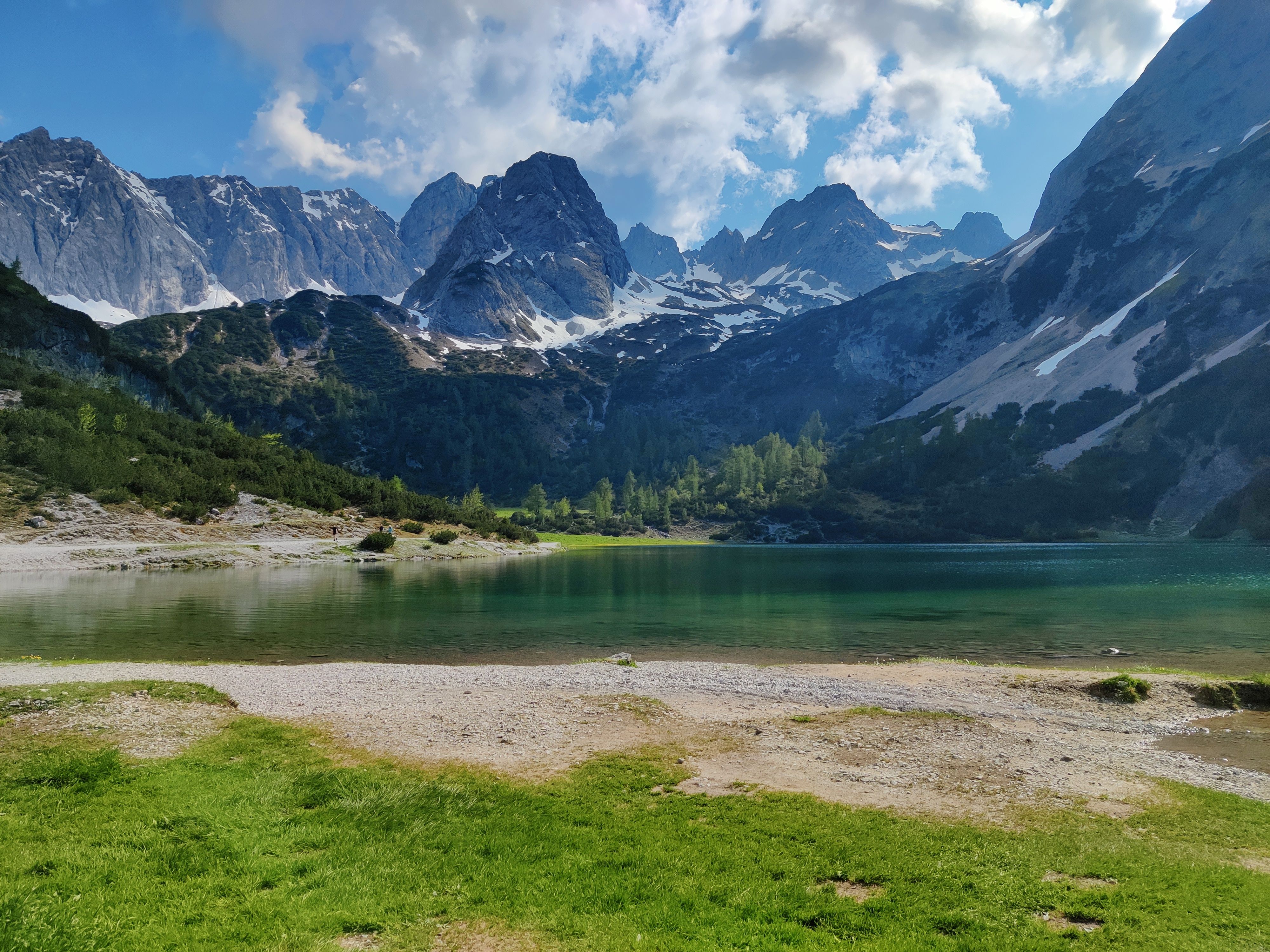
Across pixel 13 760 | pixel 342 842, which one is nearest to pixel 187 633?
pixel 13 760

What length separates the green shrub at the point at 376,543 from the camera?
100062mm

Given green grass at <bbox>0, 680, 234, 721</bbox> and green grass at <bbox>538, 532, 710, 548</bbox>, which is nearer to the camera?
green grass at <bbox>0, 680, 234, 721</bbox>

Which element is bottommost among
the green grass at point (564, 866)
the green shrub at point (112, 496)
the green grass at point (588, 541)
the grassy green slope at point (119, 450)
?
the green grass at point (564, 866)

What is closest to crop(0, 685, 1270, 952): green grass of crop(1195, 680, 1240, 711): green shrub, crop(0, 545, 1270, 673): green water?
crop(1195, 680, 1240, 711): green shrub

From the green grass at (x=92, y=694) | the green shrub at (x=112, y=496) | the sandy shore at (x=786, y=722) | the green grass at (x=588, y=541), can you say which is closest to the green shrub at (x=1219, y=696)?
the sandy shore at (x=786, y=722)

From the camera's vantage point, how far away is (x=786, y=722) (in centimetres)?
1986

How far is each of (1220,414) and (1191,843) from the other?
730ft

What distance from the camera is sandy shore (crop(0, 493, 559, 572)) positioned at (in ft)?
244

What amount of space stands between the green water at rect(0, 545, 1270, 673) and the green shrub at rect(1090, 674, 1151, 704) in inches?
355

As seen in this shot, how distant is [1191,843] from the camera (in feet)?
37.0

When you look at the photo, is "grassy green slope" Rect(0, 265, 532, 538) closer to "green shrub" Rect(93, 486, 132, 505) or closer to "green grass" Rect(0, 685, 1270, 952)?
"green shrub" Rect(93, 486, 132, 505)

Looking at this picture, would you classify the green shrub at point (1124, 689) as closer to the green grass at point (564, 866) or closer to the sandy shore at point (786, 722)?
the sandy shore at point (786, 722)

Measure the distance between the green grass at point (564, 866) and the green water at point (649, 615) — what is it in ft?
73.7

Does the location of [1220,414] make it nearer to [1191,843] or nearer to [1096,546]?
[1096,546]
